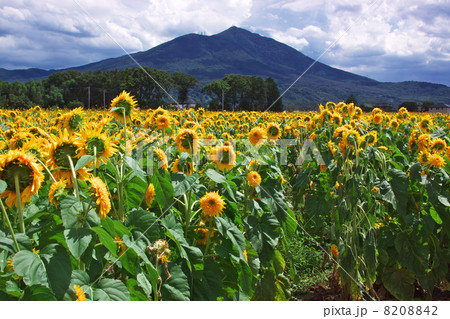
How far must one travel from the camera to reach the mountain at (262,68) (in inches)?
597

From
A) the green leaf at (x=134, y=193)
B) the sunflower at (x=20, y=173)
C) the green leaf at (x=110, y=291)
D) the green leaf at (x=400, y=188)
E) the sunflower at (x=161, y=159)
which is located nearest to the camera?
the sunflower at (x=20, y=173)

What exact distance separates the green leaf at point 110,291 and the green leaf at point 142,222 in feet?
0.95

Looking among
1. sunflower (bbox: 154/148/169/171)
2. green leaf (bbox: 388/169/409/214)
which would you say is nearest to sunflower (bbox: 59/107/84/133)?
sunflower (bbox: 154/148/169/171)

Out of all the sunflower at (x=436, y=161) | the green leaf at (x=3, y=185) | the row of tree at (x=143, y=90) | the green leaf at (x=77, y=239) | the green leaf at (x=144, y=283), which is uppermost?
the row of tree at (x=143, y=90)

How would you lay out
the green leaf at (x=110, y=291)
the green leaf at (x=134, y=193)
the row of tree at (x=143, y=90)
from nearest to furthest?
1. the green leaf at (x=110, y=291)
2. the green leaf at (x=134, y=193)
3. the row of tree at (x=143, y=90)

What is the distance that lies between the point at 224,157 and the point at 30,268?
1.48 meters

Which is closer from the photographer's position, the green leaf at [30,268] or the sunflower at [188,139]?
the green leaf at [30,268]

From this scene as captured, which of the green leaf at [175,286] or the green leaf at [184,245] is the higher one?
the green leaf at [184,245]

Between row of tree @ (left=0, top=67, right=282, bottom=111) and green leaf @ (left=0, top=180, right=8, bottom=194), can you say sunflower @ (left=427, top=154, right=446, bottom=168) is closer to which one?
green leaf @ (left=0, top=180, right=8, bottom=194)

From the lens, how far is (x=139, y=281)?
1.70 m

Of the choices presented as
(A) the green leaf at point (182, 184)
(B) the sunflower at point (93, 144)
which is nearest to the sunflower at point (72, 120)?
(B) the sunflower at point (93, 144)

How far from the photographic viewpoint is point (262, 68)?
39.7 metres

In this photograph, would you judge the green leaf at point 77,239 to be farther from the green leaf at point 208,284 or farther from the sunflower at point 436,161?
the sunflower at point 436,161

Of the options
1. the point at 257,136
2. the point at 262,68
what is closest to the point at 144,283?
the point at 257,136
